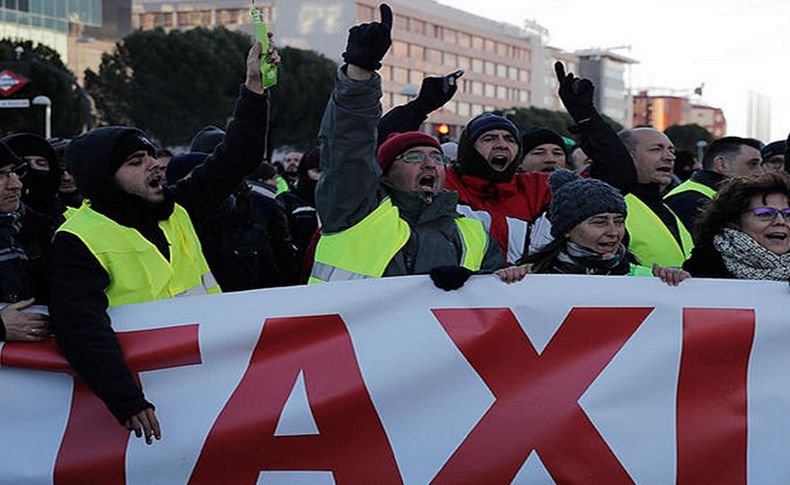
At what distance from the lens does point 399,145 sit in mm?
3926

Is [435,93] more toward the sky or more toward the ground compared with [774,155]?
more toward the sky

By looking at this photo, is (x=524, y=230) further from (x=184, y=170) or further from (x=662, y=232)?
(x=184, y=170)

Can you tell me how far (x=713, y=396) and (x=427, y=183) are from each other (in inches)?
49.8

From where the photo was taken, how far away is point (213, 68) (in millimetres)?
52781

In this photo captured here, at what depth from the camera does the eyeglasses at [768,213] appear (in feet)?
12.2

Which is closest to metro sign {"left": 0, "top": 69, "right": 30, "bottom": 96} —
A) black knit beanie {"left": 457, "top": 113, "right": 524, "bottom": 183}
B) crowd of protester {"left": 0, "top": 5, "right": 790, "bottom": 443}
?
crowd of protester {"left": 0, "top": 5, "right": 790, "bottom": 443}

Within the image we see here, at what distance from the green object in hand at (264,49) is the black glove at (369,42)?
0.32m

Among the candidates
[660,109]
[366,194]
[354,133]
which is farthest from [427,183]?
[660,109]

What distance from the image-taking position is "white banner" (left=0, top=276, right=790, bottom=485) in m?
3.33

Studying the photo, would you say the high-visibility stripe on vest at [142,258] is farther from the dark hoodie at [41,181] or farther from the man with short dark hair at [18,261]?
the dark hoodie at [41,181]

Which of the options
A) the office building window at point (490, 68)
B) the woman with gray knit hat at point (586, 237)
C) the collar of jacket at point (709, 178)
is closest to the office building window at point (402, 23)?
the office building window at point (490, 68)

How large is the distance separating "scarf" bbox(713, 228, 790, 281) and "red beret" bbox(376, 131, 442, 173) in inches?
44.4

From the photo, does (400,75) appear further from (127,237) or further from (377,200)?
(127,237)

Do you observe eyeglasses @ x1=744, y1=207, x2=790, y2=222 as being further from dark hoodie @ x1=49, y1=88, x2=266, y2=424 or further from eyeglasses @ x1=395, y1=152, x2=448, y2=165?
dark hoodie @ x1=49, y1=88, x2=266, y2=424
